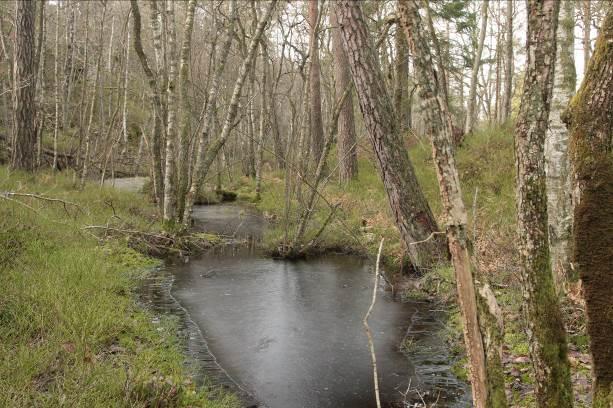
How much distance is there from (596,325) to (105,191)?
1181cm

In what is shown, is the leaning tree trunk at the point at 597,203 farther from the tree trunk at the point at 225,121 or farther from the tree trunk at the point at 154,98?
the tree trunk at the point at 154,98

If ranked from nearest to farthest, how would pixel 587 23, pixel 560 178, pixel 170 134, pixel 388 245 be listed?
pixel 560 178 → pixel 388 245 → pixel 170 134 → pixel 587 23

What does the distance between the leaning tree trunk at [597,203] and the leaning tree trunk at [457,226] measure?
0.50 m

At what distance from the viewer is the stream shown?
14.6 ft

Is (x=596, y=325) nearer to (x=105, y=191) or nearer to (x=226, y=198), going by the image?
(x=105, y=191)

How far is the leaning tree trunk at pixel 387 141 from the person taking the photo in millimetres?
6984

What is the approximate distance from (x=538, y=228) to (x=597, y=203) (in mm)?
305

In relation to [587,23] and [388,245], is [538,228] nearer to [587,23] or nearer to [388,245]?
[388,245]

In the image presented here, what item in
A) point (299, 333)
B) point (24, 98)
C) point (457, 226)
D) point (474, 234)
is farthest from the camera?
point (24, 98)

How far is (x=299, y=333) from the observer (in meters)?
5.85

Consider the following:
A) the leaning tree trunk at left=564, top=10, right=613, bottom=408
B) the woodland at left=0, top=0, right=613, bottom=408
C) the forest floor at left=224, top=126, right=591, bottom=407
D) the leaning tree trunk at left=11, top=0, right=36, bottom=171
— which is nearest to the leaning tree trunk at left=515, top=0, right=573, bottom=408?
the woodland at left=0, top=0, right=613, bottom=408

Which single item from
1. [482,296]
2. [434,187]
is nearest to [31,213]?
[482,296]

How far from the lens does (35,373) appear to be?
357 cm

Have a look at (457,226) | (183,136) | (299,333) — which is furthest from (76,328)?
Answer: (183,136)
